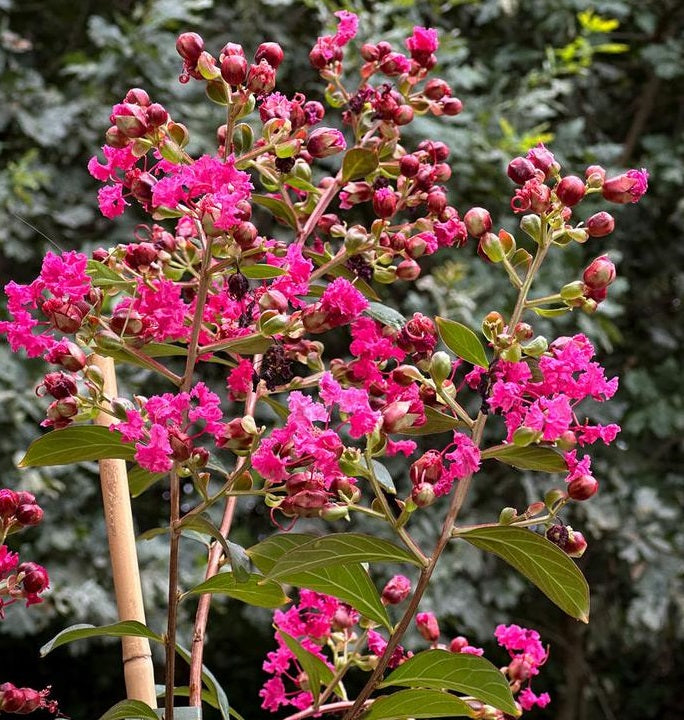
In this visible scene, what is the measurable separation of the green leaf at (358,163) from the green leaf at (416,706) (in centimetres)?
26

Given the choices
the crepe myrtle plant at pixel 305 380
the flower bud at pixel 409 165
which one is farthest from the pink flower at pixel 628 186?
the flower bud at pixel 409 165

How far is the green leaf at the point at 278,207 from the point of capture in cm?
59

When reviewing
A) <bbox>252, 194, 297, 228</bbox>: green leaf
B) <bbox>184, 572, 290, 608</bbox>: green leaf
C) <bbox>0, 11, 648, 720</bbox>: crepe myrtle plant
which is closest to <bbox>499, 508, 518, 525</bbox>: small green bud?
<bbox>0, 11, 648, 720</bbox>: crepe myrtle plant

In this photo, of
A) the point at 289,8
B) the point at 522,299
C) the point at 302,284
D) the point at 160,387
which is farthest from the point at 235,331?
the point at 289,8

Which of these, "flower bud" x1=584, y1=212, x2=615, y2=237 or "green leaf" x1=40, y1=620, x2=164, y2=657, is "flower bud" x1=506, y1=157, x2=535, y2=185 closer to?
"flower bud" x1=584, y1=212, x2=615, y2=237

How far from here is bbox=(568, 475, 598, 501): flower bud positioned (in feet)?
1.57

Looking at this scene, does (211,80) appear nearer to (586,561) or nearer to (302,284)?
(302,284)

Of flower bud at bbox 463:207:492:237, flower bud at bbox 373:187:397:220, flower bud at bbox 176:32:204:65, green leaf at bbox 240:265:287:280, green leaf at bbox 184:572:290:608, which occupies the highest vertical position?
flower bud at bbox 176:32:204:65

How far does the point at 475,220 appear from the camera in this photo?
Answer: 52cm

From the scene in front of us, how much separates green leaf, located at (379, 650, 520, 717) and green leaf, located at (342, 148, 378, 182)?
0.81 feet

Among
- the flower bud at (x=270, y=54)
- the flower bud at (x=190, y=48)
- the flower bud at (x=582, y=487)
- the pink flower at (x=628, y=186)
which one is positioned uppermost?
the flower bud at (x=190, y=48)

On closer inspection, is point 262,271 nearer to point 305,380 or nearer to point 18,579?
point 305,380

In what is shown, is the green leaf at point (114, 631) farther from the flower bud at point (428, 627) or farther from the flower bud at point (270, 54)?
the flower bud at point (270, 54)

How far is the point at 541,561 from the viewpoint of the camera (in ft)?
1.55
